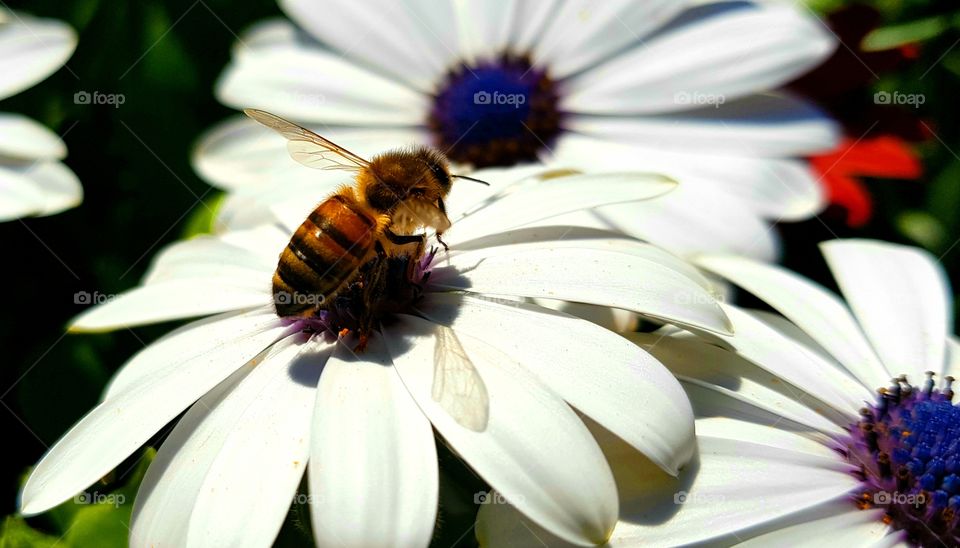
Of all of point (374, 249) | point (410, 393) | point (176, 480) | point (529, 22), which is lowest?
point (176, 480)

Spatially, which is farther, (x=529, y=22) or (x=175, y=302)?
(x=529, y=22)

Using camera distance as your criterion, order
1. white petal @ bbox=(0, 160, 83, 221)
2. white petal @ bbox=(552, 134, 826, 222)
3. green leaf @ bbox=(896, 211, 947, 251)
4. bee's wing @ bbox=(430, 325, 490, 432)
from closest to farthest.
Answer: bee's wing @ bbox=(430, 325, 490, 432)
white petal @ bbox=(0, 160, 83, 221)
white petal @ bbox=(552, 134, 826, 222)
green leaf @ bbox=(896, 211, 947, 251)

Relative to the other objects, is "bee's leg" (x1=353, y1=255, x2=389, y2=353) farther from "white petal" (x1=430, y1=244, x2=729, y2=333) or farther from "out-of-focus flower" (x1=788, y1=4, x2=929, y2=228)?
"out-of-focus flower" (x1=788, y1=4, x2=929, y2=228)

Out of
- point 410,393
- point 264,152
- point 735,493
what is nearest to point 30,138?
point 264,152

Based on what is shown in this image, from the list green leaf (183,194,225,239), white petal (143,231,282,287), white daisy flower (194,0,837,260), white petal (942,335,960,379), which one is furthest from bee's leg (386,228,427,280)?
white petal (942,335,960,379)

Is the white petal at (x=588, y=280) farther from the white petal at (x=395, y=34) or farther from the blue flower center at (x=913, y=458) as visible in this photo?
the white petal at (x=395, y=34)

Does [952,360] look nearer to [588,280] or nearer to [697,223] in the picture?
[697,223]

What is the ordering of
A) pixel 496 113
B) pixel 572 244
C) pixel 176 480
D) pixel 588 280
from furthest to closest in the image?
pixel 496 113 < pixel 572 244 < pixel 588 280 < pixel 176 480
